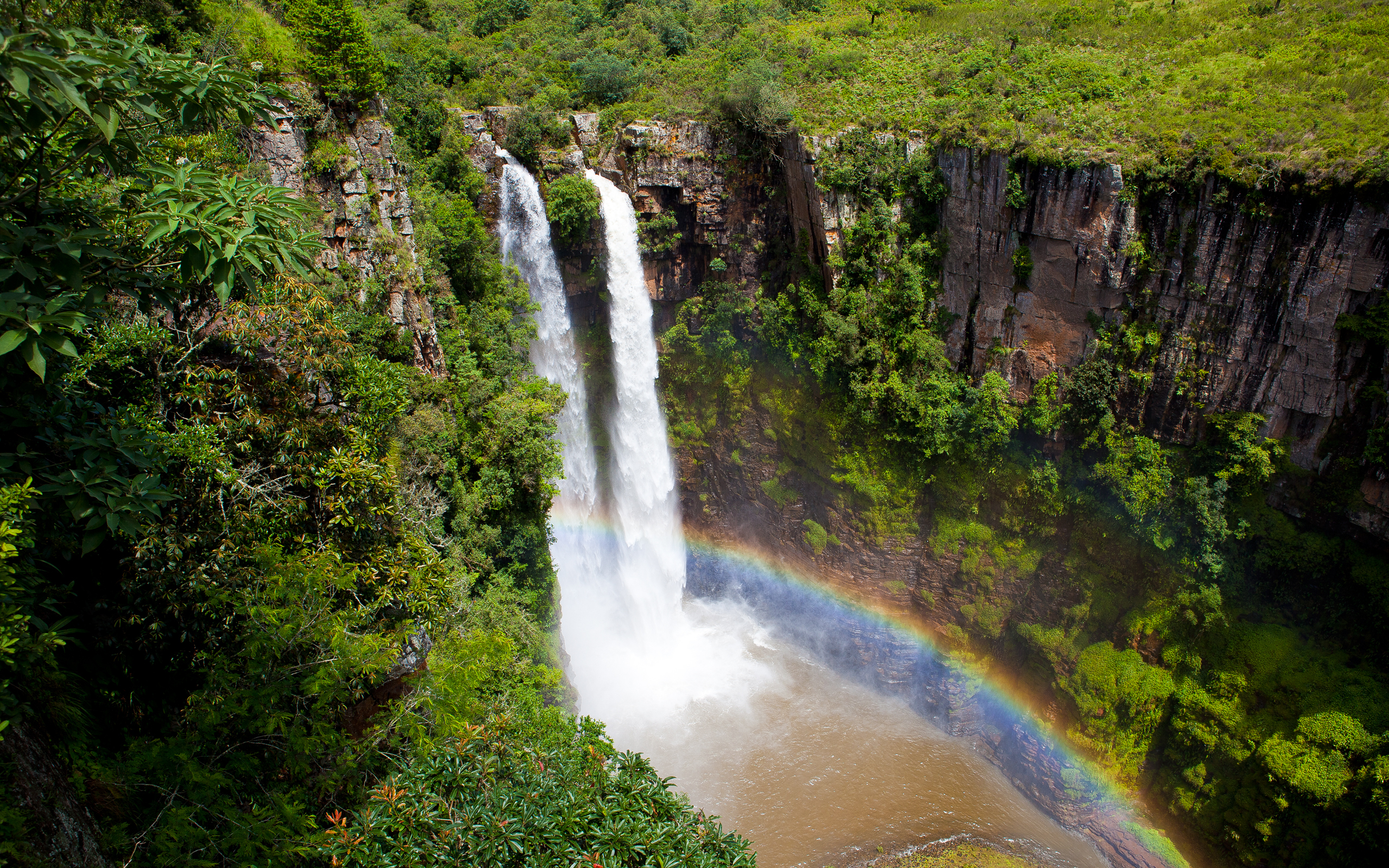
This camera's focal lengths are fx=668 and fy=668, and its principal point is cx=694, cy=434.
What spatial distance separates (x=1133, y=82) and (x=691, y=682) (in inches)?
894

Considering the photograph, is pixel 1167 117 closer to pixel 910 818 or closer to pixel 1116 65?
pixel 1116 65

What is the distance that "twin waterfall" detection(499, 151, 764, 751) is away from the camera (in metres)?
21.8

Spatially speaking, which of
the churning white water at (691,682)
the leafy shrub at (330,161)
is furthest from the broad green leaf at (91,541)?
the churning white water at (691,682)

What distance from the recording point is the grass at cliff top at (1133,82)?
15867 mm

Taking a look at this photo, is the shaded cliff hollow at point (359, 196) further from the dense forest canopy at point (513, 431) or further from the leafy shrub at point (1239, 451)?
the leafy shrub at point (1239, 451)

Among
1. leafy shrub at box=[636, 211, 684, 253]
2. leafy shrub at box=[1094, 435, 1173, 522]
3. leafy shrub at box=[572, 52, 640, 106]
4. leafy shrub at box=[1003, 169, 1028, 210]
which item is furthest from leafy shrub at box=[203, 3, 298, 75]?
leafy shrub at box=[1094, 435, 1173, 522]

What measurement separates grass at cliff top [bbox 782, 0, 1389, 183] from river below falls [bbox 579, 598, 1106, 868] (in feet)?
58.3

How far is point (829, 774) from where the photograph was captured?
19.8 meters

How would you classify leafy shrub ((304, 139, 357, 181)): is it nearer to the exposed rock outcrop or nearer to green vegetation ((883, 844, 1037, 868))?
the exposed rock outcrop

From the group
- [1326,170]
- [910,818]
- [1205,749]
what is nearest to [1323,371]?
[1326,170]

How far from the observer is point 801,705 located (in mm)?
22250

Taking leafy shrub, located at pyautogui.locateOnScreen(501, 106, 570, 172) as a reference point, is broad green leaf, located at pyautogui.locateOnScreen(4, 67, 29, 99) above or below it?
below

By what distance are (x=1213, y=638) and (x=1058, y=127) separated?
575 inches

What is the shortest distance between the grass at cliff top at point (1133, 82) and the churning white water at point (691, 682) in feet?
33.4
